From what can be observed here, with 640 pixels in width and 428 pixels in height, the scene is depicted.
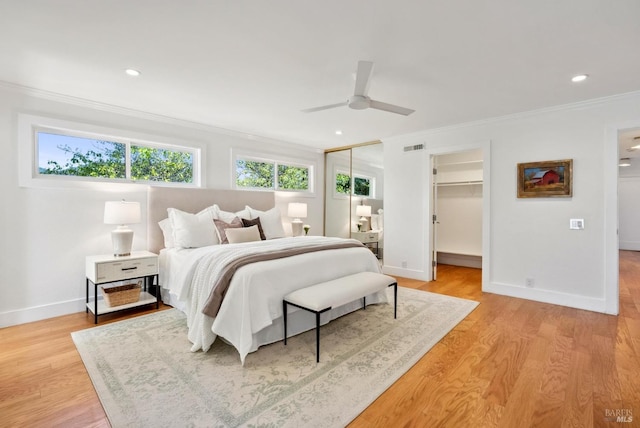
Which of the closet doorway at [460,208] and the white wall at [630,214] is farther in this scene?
the white wall at [630,214]

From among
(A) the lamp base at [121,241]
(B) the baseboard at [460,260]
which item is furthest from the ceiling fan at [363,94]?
(B) the baseboard at [460,260]

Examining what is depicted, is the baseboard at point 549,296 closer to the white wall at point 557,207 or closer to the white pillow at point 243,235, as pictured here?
the white wall at point 557,207

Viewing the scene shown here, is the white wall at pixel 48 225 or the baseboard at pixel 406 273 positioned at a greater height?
the white wall at pixel 48 225

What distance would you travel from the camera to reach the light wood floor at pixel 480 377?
1744mm

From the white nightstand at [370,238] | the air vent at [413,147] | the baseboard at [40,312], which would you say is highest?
the air vent at [413,147]

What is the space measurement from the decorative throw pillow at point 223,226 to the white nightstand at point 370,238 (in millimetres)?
2603

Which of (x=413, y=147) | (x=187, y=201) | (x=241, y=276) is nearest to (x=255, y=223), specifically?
(x=187, y=201)

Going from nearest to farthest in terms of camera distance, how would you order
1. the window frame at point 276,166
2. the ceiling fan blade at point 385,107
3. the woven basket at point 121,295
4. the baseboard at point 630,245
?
the ceiling fan blade at point 385,107, the woven basket at point 121,295, the window frame at point 276,166, the baseboard at point 630,245

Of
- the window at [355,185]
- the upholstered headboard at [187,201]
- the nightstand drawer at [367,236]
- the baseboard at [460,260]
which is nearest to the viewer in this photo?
the upholstered headboard at [187,201]

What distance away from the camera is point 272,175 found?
557 centimetres

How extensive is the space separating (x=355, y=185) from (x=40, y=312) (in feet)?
16.3

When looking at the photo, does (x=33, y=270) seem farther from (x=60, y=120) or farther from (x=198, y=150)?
(x=198, y=150)

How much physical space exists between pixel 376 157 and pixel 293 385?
14.6ft

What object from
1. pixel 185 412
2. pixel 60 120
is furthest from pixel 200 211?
pixel 185 412
